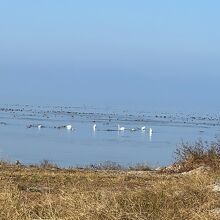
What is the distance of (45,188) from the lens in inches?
448

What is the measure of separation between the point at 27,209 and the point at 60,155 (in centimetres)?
2284

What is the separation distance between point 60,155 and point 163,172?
14656 mm

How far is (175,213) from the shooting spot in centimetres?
802

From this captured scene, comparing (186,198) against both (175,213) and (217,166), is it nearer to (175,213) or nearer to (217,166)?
(175,213)

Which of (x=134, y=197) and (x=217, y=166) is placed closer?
(x=134, y=197)

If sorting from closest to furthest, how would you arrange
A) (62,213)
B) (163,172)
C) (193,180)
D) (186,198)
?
(62,213) → (186,198) → (193,180) → (163,172)

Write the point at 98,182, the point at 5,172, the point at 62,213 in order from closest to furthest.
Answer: the point at 62,213, the point at 98,182, the point at 5,172

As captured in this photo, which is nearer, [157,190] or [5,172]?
[157,190]

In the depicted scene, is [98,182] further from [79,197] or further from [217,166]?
[79,197]

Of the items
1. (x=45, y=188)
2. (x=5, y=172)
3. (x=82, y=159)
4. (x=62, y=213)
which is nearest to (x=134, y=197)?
(x=62, y=213)

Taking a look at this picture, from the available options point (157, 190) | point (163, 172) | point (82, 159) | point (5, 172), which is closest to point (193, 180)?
point (157, 190)

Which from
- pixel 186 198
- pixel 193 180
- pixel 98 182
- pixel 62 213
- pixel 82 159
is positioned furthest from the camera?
pixel 82 159

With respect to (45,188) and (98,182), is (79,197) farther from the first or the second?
(98,182)

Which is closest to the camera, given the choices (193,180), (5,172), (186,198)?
(186,198)
